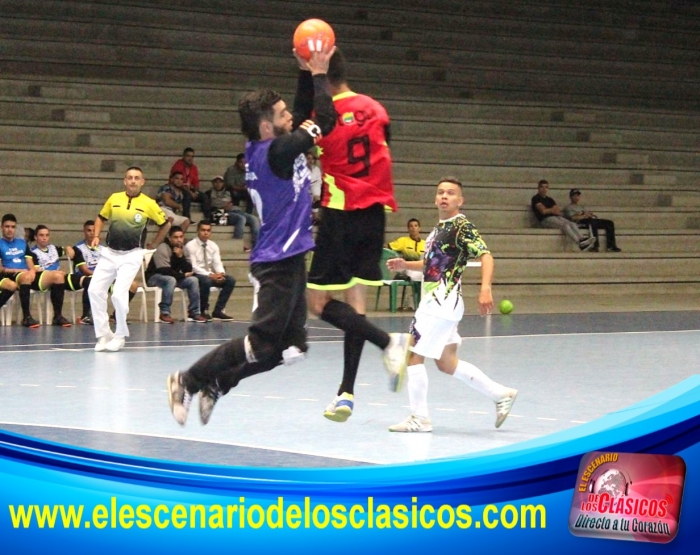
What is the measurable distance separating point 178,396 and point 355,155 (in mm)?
1601

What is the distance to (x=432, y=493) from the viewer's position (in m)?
2.49

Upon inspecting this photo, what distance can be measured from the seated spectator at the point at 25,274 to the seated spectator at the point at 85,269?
175 millimetres

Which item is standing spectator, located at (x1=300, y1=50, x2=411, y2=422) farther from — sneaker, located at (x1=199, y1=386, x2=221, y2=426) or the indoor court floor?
sneaker, located at (x1=199, y1=386, x2=221, y2=426)

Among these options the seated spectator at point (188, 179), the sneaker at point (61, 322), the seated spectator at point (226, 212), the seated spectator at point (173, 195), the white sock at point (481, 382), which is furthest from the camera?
the seated spectator at point (226, 212)

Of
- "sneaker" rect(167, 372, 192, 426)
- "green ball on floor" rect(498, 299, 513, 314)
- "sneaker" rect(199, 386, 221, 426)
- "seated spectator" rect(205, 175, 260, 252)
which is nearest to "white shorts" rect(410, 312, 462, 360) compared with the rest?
"sneaker" rect(199, 386, 221, 426)

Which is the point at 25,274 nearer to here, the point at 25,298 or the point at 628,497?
the point at 25,298

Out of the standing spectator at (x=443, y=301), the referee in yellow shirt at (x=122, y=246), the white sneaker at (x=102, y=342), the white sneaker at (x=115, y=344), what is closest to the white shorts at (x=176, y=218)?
the referee in yellow shirt at (x=122, y=246)

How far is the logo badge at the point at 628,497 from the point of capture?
207 centimetres

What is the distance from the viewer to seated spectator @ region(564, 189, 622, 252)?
20.5 m

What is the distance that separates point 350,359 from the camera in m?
6.28

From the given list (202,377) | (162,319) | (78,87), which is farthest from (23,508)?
(78,87)

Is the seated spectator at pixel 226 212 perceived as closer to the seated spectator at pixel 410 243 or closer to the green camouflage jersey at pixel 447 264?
the seated spectator at pixel 410 243

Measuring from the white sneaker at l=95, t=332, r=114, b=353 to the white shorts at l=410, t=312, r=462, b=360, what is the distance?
5.55m

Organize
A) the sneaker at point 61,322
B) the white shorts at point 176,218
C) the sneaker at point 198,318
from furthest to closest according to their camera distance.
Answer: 1. the white shorts at point 176,218
2. the sneaker at point 198,318
3. the sneaker at point 61,322
